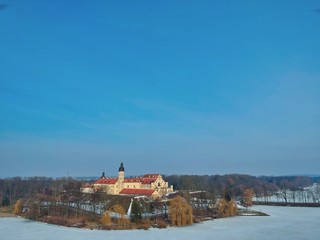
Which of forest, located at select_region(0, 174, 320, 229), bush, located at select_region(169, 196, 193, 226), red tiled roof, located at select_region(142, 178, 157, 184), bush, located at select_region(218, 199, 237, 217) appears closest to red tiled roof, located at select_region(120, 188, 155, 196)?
forest, located at select_region(0, 174, 320, 229)

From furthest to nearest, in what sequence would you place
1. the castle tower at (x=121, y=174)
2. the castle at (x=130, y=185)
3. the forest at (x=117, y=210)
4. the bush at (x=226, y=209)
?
the castle tower at (x=121, y=174), the castle at (x=130, y=185), the bush at (x=226, y=209), the forest at (x=117, y=210)

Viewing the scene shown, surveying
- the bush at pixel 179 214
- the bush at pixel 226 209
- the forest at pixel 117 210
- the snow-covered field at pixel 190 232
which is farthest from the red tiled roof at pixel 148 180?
the snow-covered field at pixel 190 232

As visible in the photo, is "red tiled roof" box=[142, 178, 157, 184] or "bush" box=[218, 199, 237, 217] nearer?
"bush" box=[218, 199, 237, 217]

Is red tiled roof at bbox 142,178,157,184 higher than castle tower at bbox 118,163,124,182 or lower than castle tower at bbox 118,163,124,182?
lower

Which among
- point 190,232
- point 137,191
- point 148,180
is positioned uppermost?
point 148,180

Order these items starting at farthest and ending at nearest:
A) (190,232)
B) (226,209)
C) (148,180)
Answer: (148,180) → (226,209) → (190,232)

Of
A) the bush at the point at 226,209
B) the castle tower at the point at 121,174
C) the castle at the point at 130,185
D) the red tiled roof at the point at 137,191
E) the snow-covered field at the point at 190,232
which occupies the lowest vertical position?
the snow-covered field at the point at 190,232

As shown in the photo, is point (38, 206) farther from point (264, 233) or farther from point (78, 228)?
point (264, 233)

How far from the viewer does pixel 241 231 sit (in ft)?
71.2

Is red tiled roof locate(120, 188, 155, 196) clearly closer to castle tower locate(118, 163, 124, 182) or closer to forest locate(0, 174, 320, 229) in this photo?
castle tower locate(118, 163, 124, 182)

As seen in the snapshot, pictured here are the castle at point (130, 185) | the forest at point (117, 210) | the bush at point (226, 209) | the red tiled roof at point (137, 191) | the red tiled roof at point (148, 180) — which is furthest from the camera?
the red tiled roof at point (148, 180)

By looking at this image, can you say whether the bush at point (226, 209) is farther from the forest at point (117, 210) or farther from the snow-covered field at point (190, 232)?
the snow-covered field at point (190, 232)

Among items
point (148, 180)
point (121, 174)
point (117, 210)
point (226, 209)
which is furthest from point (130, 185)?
point (117, 210)

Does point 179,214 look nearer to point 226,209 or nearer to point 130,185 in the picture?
point 226,209
